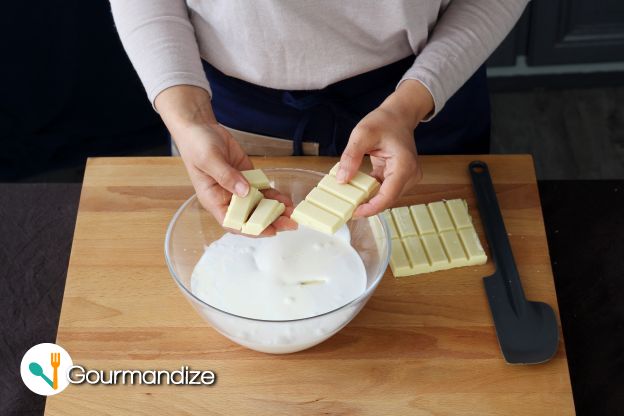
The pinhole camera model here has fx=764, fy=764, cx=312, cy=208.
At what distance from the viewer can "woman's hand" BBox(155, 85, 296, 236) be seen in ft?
3.74

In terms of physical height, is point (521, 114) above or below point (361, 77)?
below

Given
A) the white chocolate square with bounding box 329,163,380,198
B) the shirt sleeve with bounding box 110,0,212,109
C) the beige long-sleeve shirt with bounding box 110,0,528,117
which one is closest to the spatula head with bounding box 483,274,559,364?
the white chocolate square with bounding box 329,163,380,198

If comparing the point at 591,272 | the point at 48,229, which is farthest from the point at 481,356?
the point at 48,229

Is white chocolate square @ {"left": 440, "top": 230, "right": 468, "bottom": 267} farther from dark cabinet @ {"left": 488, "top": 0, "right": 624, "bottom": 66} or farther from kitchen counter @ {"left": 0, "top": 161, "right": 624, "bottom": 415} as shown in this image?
dark cabinet @ {"left": 488, "top": 0, "right": 624, "bottom": 66}

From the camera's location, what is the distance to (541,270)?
1.24m

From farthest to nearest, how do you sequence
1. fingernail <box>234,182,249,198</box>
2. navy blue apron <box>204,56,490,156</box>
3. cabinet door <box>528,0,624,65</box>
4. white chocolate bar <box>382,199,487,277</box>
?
1. cabinet door <box>528,0,624,65</box>
2. navy blue apron <box>204,56,490,156</box>
3. white chocolate bar <box>382,199,487,277</box>
4. fingernail <box>234,182,249,198</box>

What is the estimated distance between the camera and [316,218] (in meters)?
1.09

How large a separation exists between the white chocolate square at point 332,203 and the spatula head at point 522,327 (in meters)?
0.27

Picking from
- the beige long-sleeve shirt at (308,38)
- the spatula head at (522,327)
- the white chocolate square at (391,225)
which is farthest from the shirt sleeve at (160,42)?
the spatula head at (522,327)

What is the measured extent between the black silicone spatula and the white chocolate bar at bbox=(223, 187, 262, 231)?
392 millimetres

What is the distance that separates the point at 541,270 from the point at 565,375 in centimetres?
20

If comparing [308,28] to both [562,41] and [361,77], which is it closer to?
[361,77]

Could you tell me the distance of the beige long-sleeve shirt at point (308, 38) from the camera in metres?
1.26

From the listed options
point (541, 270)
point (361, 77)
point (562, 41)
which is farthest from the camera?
point (562, 41)
